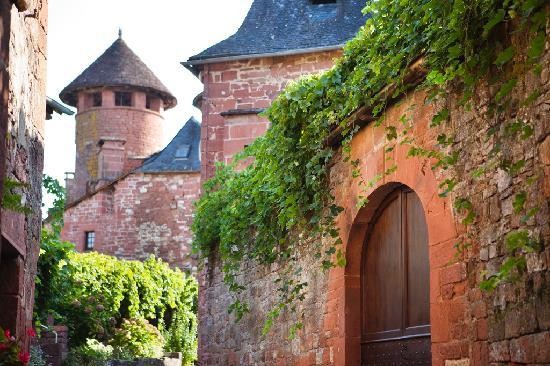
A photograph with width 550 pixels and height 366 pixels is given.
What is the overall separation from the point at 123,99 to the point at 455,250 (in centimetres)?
3775

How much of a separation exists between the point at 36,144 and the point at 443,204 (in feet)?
12.1

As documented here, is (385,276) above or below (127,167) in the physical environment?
below

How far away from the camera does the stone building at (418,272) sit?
518cm

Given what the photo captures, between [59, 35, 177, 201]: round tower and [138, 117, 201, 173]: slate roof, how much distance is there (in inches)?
168

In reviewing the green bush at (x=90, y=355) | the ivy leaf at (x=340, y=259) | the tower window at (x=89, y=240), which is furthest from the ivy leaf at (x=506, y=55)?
the tower window at (x=89, y=240)

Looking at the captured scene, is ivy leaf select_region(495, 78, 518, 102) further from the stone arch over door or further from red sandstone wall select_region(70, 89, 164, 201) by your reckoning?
red sandstone wall select_region(70, 89, 164, 201)

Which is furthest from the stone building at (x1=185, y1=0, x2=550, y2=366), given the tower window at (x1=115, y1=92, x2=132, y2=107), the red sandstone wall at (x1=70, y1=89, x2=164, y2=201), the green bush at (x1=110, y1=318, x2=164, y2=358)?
the tower window at (x1=115, y1=92, x2=132, y2=107)

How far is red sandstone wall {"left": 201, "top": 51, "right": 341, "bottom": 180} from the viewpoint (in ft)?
58.5

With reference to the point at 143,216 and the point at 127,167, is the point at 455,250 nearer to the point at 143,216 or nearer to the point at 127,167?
the point at 143,216

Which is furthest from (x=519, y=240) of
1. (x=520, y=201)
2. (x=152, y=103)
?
(x=152, y=103)

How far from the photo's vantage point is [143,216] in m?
34.8

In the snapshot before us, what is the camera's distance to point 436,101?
21.3 feet

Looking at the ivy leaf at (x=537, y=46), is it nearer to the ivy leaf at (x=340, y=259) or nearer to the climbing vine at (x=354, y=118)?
the climbing vine at (x=354, y=118)

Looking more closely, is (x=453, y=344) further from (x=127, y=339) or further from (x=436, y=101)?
(x=127, y=339)
